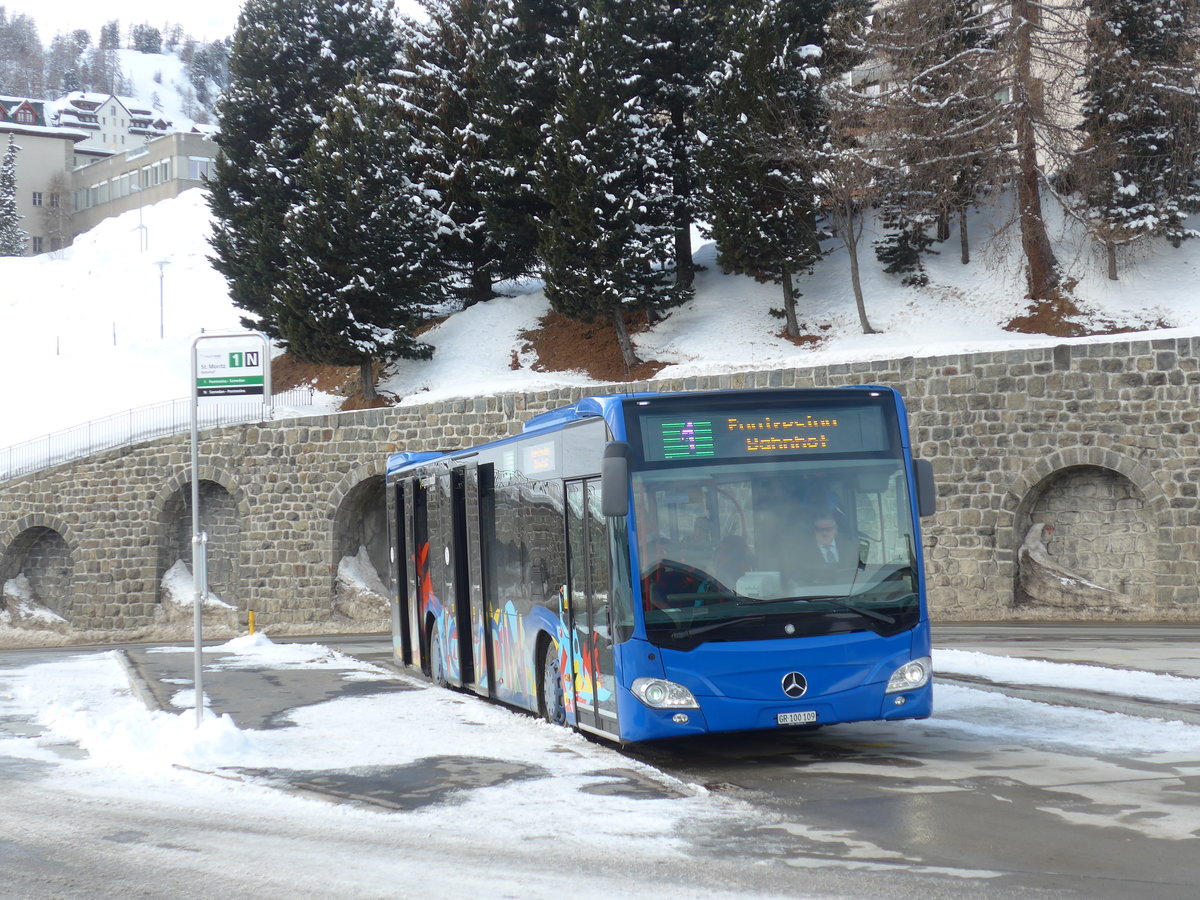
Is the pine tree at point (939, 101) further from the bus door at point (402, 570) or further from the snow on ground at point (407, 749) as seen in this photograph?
the snow on ground at point (407, 749)

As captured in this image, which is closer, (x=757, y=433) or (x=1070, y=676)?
(x=757, y=433)

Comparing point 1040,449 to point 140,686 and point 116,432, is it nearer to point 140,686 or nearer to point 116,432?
point 140,686

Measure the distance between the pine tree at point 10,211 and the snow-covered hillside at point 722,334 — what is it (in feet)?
132

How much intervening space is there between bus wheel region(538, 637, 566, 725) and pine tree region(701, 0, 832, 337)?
23.2 m

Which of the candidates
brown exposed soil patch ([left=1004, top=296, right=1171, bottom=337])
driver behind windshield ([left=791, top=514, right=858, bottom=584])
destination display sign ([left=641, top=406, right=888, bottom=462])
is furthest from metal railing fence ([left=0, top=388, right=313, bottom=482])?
driver behind windshield ([left=791, top=514, right=858, bottom=584])

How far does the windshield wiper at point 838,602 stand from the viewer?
9055mm

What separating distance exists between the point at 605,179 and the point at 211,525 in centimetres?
1322

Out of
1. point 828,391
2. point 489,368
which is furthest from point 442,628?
point 489,368

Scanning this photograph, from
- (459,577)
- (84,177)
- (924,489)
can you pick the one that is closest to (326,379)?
(459,577)

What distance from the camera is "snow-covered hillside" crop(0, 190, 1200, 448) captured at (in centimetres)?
3017

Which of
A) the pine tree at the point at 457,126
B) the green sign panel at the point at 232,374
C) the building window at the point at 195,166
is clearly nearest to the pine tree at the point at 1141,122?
the pine tree at the point at 457,126

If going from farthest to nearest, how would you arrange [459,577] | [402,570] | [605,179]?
1. [605,179]
2. [402,570]
3. [459,577]

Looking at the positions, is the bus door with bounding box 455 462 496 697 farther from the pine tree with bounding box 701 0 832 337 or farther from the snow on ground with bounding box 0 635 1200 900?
the pine tree with bounding box 701 0 832 337

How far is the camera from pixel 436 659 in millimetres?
15234
